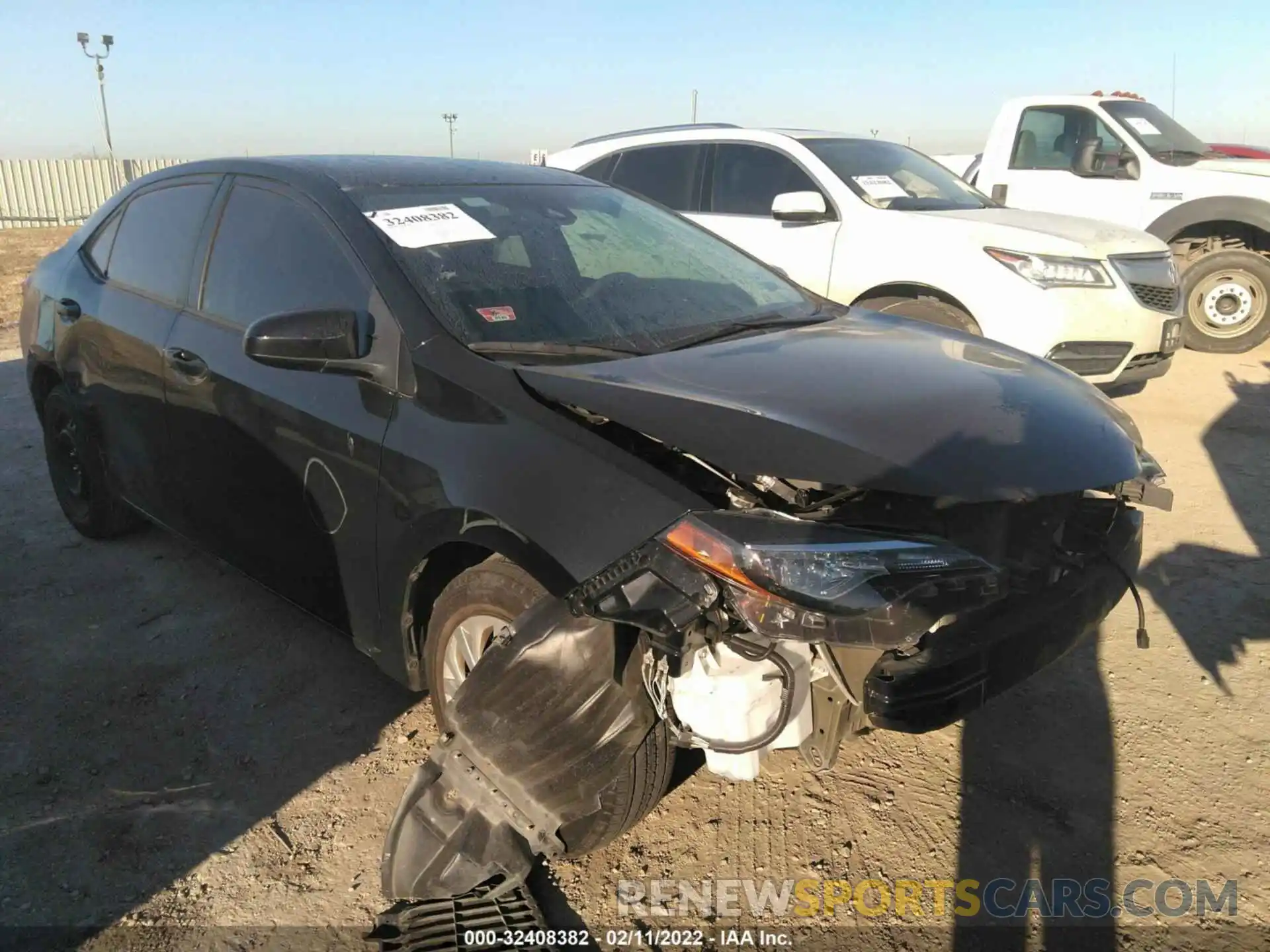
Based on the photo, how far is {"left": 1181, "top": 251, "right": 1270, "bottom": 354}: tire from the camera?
8.28 m

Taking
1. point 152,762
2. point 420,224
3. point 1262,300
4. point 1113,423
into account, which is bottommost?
point 152,762

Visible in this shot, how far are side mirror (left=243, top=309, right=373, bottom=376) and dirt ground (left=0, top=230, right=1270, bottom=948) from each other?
3.98 ft

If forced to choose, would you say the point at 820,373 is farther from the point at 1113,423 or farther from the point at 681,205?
the point at 681,205

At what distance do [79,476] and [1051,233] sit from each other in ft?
17.8

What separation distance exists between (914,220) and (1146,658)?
3194mm

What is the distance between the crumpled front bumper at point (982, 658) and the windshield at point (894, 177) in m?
4.10

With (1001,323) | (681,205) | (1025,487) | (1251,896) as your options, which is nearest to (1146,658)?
(1251,896)

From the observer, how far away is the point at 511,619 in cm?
228

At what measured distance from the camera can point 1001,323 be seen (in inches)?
213

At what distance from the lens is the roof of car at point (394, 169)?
312 centimetres

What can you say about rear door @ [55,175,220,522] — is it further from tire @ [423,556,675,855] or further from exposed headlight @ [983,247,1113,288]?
exposed headlight @ [983,247,1113,288]

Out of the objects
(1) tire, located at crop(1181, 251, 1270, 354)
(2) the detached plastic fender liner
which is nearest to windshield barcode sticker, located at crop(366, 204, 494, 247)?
(2) the detached plastic fender liner

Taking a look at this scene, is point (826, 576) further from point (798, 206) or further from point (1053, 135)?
point (1053, 135)

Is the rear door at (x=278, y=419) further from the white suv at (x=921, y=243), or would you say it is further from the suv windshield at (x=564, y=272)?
the white suv at (x=921, y=243)
